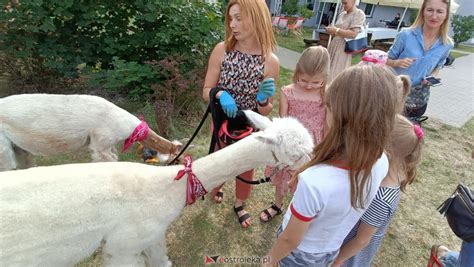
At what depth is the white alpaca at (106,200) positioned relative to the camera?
1.39 meters

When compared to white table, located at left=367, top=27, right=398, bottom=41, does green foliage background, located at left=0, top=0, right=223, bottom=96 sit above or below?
above

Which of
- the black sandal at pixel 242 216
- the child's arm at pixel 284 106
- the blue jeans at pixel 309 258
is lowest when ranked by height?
the black sandal at pixel 242 216

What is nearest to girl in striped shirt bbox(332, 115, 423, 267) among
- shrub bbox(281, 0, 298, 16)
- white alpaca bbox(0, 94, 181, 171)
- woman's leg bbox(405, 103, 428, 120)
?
woman's leg bbox(405, 103, 428, 120)

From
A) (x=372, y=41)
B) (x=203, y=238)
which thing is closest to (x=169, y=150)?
(x=203, y=238)

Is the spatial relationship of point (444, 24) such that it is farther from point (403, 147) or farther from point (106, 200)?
point (106, 200)

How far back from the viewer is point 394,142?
1.70 metres

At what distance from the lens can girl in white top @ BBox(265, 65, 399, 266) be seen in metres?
1.19

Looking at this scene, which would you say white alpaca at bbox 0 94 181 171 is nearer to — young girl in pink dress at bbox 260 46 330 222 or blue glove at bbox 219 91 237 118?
blue glove at bbox 219 91 237 118

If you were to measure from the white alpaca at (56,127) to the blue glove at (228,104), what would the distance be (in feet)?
2.58

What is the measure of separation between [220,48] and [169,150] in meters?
1.07

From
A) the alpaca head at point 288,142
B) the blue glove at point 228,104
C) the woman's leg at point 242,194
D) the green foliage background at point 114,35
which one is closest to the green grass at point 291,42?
the green foliage background at point 114,35

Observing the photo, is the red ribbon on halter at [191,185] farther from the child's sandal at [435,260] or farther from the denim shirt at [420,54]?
the denim shirt at [420,54]

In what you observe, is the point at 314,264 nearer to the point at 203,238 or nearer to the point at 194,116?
the point at 203,238

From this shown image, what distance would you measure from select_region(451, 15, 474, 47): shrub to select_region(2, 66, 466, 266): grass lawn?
A: 2140 centimetres
